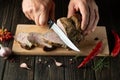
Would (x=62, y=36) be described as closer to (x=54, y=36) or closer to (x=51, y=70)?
(x=54, y=36)

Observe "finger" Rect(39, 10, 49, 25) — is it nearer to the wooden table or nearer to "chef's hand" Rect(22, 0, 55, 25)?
"chef's hand" Rect(22, 0, 55, 25)

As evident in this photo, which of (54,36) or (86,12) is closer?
(86,12)

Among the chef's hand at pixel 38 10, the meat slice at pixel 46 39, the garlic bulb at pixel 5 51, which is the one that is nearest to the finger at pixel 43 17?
the chef's hand at pixel 38 10

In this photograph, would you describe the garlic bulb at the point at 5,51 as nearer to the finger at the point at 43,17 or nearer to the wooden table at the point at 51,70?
the wooden table at the point at 51,70

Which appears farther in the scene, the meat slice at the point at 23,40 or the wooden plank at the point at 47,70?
the meat slice at the point at 23,40

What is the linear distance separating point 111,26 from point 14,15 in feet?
1.77

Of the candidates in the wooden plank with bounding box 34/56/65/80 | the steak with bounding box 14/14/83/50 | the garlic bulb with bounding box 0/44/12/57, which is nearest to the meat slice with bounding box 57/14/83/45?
the steak with bounding box 14/14/83/50

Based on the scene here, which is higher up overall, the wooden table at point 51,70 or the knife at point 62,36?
the knife at point 62,36

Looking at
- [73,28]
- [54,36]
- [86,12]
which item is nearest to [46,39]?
[54,36]

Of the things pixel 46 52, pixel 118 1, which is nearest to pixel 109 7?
pixel 118 1

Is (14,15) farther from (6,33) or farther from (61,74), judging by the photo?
(61,74)

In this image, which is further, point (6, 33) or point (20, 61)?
point (6, 33)

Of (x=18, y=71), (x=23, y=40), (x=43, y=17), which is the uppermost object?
(x=43, y=17)

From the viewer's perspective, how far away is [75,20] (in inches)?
52.7
